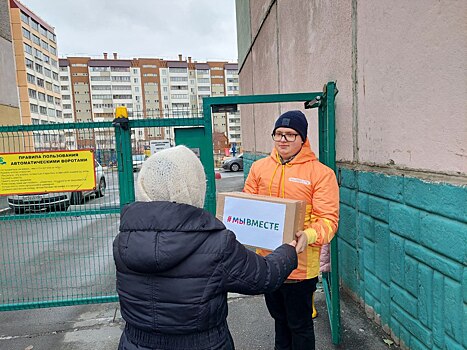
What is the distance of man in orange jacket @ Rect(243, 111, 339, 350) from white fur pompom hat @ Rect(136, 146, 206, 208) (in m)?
0.97

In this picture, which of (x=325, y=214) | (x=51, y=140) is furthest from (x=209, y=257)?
(x=51, y=140)

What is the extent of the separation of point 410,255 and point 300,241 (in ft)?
3.32

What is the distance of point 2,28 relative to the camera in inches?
717

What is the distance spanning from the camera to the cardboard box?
6.61 feet

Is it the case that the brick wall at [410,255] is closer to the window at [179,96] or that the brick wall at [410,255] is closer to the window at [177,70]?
the window at [179,96]

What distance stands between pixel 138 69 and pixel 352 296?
265 feet

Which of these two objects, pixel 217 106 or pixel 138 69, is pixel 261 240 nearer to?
pixel 217 106

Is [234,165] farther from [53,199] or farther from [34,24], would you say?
[34,24]

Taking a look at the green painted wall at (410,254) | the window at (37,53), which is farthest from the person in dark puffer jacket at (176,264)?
the window at (37,53)

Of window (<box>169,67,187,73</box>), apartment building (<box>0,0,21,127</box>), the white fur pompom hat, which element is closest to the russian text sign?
the white fur pompom hat

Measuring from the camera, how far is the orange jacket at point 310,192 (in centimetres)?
213

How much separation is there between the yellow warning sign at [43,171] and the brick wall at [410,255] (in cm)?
257

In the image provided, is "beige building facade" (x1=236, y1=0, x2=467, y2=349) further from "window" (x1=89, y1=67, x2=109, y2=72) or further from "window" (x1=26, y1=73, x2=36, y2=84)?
"window" (x1=89, y1=67, x2=109, y2=72)

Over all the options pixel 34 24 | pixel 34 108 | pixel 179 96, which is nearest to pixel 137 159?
pixel 34 108
